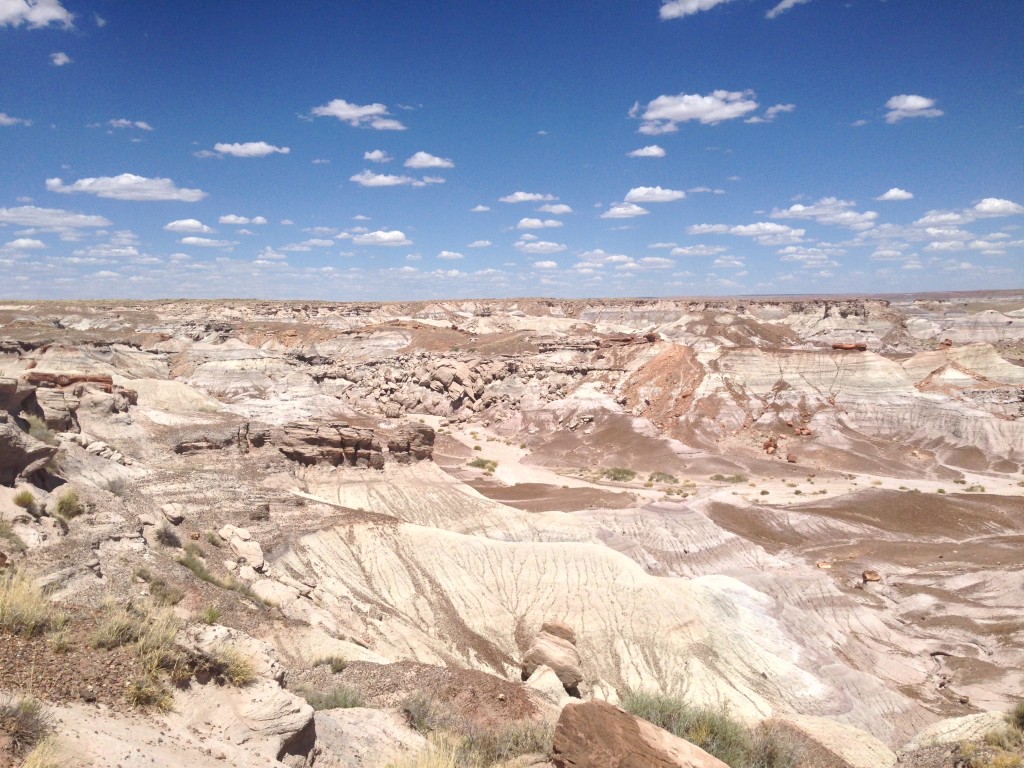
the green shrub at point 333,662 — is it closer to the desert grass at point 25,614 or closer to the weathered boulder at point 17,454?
the desert grass at point 25,614

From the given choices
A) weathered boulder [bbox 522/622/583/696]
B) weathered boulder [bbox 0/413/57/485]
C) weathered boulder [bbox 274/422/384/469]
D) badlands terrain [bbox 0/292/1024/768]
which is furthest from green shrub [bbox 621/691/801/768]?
weathered boulder [bbox 274/422/384/469]

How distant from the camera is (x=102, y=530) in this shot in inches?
512

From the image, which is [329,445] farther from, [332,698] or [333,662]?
[332,698]

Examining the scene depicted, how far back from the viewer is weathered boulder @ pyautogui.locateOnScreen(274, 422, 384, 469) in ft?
105

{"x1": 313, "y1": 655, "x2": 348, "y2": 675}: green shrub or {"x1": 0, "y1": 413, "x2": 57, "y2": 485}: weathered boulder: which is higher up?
{"x1": 0, "y1": 413, "x2": 57, "y2": 485}: weathered boulder

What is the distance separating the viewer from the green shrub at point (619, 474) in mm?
48344

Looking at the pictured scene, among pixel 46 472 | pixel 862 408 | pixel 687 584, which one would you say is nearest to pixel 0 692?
pixel 46 472

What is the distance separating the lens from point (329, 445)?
107ft

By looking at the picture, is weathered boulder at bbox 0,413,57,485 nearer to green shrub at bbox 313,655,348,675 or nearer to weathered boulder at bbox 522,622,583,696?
green shrub at bbox 313,655,348,675

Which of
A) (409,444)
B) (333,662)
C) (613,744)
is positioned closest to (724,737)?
(613,744)

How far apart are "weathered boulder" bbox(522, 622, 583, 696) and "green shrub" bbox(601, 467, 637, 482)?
3052 cm

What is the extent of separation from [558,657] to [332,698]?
334 inches

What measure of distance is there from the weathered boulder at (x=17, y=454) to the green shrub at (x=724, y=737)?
13.5m

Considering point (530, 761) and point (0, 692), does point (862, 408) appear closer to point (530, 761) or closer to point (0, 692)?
point (530, 761)
